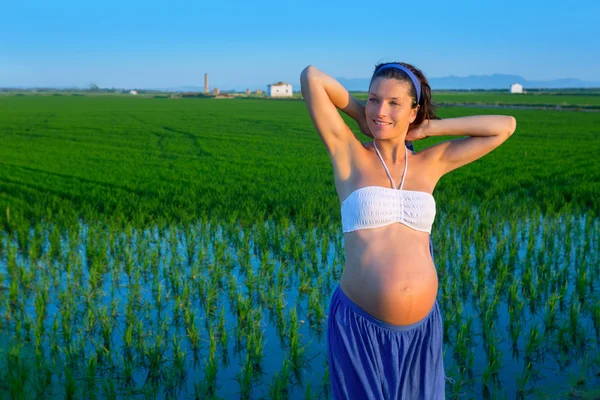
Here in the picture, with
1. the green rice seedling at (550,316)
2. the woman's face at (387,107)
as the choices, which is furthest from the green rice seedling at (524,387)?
the woman's face at (387,107)

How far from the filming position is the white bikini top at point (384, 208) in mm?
1729

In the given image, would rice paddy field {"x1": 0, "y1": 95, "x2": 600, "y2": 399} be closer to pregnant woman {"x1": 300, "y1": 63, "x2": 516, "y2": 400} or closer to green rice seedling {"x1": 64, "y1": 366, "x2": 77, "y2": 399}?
green rice seedling {"x1": 64, "y1": 366, "x2": 77, "y2": 399}

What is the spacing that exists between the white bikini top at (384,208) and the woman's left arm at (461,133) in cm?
20

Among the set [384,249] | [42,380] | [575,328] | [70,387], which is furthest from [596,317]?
[42,380]

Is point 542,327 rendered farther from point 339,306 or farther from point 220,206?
point 220,206

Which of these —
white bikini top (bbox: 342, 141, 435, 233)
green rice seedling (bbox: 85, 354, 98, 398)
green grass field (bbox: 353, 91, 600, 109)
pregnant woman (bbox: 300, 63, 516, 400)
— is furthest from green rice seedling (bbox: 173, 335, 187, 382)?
green grass field (bbox: 353, 91, 600, 109)

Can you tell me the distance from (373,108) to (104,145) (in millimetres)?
16111

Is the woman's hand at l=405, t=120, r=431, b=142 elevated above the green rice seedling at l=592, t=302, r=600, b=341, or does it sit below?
above

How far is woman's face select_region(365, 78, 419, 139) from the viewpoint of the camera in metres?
1.76

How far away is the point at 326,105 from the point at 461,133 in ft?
1.41

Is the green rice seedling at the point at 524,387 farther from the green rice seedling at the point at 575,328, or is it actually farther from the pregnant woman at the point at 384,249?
the pregnant woman at the point at 384,249

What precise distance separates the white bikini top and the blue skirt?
0.75 ft

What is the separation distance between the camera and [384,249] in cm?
176

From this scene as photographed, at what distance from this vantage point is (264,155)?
14.3 metres
